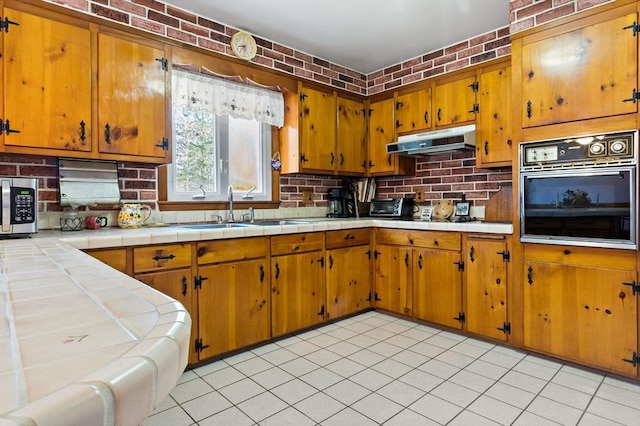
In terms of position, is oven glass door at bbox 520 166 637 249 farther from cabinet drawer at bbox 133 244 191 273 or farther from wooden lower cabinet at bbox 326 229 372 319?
cabinet drawer at bbox 133 244 191 273

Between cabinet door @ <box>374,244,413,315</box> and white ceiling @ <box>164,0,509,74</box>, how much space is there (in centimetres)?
186

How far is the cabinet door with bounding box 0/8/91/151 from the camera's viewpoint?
1970 millimetres

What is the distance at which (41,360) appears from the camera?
399mm

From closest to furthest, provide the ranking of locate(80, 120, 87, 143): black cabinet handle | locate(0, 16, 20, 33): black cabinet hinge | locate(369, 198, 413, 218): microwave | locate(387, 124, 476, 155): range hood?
locate(0, 16, 20, 33): black cabinet hinge
locate(80, 120, 87, 143): black cabinet handle
locate(387, 124, 476, 155): range hood
locate(369, 198, 413, 218): microwave

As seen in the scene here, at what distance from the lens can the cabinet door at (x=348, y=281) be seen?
10.3 ft

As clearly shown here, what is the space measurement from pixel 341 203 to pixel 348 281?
3.18ft

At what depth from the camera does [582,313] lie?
2.29 meters

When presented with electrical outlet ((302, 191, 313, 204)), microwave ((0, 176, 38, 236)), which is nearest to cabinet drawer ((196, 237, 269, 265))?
microwave ((0, 176, 38, 236))

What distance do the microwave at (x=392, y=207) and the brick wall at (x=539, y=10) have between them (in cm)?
172

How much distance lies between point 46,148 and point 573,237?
320cm

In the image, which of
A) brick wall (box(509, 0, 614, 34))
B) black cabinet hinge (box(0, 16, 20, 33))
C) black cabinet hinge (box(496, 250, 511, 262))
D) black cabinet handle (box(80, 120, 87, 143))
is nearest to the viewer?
black cabinet hinge (box(0, 16, 20, 33))

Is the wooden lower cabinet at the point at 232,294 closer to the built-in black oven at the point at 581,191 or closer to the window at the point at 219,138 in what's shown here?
the window at the point at 219,138

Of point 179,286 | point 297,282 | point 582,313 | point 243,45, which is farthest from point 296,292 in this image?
point 243,45

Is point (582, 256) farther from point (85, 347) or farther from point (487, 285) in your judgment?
point (85, 347)
